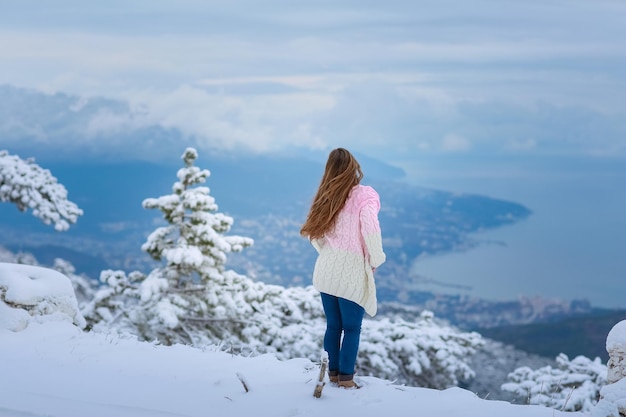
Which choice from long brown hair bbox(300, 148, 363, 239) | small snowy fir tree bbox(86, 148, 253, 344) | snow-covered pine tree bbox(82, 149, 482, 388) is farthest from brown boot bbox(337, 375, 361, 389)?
small snowy fir tree bbox(86, 148, 253, 344)

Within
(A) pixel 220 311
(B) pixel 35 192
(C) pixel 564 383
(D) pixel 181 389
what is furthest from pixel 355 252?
(B) pixel 35 192

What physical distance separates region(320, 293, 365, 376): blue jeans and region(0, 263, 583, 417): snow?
0.70ft

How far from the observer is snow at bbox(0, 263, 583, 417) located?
528 cm

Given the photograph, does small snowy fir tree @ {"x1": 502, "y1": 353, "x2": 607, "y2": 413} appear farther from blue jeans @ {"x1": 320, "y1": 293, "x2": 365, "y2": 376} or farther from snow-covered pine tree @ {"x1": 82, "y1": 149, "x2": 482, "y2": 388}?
Result: blue jeans @ {"x1": 320, "y1": 293, "x2": 365, "y2": 376}

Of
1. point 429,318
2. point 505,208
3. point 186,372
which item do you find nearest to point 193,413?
point 186,372

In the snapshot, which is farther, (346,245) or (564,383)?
(564,383)

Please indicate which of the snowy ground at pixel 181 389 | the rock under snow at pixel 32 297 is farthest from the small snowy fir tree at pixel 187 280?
the snowy ground at pixel 181 389

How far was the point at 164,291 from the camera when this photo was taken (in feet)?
39.2

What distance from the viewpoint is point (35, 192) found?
12.9 meters

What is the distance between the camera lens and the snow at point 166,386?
5281 mm

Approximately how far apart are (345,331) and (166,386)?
1446mm

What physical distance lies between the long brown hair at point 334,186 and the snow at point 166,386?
4.22ft

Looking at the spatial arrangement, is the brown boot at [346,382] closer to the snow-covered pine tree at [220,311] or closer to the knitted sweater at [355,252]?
the knitted sweater at [355,252]

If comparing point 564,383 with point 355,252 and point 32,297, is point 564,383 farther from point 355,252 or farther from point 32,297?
point 32,297
